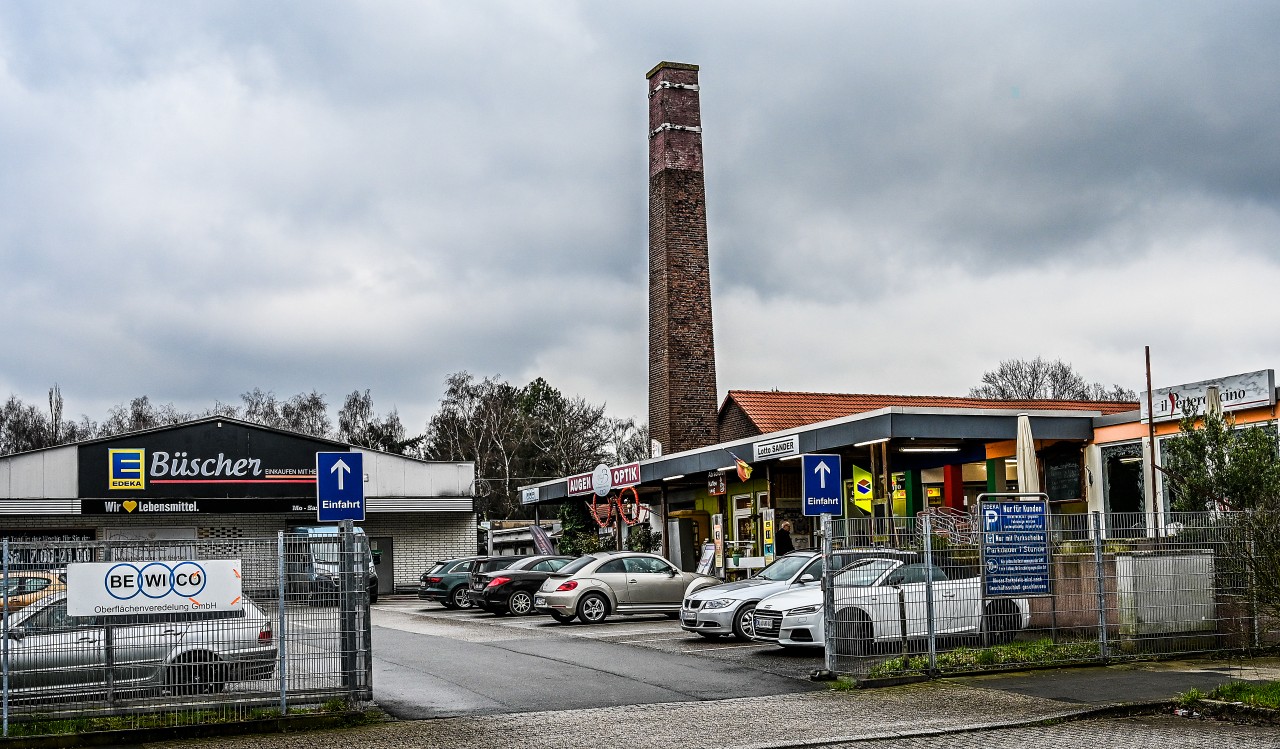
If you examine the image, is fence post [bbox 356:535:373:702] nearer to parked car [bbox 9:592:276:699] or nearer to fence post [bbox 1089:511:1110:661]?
parked car [bbox 9:592:276:699]

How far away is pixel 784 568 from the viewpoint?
19547 mm

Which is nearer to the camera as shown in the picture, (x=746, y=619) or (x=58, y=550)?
(x=58, y=550)

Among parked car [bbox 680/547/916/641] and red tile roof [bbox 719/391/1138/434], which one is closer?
parked car [bbox 680/547/916/641]

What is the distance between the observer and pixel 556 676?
15039mm

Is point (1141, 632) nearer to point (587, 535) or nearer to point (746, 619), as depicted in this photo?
point (746, 619)

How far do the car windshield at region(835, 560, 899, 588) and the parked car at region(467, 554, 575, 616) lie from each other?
52.1ft

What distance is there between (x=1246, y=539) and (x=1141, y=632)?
5.77 feet

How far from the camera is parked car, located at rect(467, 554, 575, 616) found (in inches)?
1139

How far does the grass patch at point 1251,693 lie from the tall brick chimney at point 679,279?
27.2 m

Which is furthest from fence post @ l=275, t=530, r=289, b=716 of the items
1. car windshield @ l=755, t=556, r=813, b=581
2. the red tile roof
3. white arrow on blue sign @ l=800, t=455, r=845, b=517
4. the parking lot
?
the red tile roof

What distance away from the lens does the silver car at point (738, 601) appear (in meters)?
19.0

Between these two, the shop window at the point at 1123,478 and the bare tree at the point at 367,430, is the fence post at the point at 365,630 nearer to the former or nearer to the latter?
the shop window at the point at 1123,478

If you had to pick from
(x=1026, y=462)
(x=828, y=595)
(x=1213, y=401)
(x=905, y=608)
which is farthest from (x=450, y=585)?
(x=905, y=608)

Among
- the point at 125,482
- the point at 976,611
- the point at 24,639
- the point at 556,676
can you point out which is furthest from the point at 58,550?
the point at 125,482
